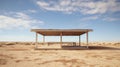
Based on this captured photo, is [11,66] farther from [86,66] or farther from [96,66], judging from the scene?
[96,66]

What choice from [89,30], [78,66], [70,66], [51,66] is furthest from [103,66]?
[89,30]

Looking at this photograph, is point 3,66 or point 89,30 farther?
point 89,30

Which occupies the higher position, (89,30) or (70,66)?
(89,30)

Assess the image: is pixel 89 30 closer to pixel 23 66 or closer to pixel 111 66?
pixel 111 66

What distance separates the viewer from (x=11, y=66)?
27.6 ft

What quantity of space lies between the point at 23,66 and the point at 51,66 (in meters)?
1.80

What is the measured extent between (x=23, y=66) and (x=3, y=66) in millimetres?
1273

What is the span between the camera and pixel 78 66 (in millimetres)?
8414

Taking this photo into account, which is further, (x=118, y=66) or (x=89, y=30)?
(x=89, y=30)

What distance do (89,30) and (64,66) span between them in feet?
36.2

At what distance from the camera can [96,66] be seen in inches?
331

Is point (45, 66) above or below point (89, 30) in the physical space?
below

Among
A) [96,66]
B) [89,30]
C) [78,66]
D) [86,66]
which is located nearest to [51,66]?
[78,66]

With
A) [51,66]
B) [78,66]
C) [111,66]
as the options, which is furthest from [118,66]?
[51,66]
